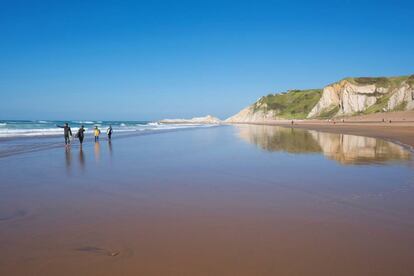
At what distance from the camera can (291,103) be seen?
150125 mm

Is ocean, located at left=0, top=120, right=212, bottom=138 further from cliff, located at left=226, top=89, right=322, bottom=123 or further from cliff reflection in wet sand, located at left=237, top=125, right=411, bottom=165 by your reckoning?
cliff, located at left=226, top=89, right=322, bottom=123

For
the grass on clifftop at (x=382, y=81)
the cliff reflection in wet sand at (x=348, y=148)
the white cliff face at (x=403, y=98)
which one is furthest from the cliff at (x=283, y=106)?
the cliff reflection in wet sand at (x=348, y=148)

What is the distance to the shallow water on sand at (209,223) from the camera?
4.26 m

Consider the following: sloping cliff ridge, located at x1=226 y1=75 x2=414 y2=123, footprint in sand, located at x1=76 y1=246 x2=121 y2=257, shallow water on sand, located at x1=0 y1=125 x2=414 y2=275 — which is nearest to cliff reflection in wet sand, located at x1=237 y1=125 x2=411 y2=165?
shallow water on sand, located at x1=0 y1=125 x2=414 y2=275

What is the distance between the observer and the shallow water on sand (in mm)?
4262

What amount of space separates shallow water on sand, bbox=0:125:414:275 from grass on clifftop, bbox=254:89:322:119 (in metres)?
121

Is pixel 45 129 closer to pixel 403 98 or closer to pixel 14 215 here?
pixel 14 215

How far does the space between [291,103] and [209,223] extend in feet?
490

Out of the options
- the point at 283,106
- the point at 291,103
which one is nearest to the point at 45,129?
the point at 283,106

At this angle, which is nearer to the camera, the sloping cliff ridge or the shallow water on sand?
the shallow water on sand

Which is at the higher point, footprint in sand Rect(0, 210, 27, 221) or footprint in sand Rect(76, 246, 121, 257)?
footprint in sand Rect(0, 210, 27, 221)

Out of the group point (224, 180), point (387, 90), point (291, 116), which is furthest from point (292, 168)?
point (291, 116)

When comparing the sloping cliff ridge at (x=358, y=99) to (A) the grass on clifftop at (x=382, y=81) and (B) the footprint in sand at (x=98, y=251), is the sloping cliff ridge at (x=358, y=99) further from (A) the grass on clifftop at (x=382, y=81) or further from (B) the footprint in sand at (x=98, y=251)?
(B) the footprint in sand at (x=98, y=251)

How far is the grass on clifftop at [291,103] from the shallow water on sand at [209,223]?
398 feet
